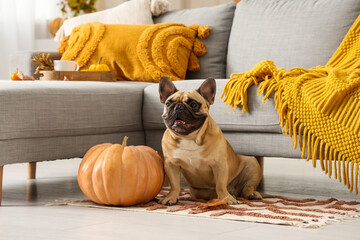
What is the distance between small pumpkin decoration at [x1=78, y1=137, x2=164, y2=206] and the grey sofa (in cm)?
26

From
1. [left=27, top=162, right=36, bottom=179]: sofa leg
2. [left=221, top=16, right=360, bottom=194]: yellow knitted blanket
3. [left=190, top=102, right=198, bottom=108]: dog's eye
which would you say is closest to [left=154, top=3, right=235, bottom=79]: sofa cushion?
[left=221, top=16, right=360, bottom=194]: yellow knitted blanket

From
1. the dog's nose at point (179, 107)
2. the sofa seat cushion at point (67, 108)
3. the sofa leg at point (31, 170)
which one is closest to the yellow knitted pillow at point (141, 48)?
the sofa seat cushion at point (67, 108)

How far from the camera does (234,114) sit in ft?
7.72

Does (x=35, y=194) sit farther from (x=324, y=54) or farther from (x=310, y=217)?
(x=324, y=54)

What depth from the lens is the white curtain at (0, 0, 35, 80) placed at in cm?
471

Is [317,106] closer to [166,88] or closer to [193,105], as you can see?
[193,105]

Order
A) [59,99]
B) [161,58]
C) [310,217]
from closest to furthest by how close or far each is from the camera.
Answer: [310,217] → [59,99] → [161,58]

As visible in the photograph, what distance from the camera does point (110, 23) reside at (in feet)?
11.6

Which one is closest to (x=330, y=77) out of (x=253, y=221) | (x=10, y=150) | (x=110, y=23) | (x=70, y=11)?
(x=253, y=221)

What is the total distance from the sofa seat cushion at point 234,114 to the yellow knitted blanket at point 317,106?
0.04 metres

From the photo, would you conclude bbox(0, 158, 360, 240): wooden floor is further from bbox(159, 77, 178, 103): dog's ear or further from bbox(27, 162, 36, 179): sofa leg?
bbox(159, 77, 178, 103): dog's ear

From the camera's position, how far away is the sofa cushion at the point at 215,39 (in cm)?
317

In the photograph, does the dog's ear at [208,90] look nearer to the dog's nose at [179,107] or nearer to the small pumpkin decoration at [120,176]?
the dog's nose at [179,107]

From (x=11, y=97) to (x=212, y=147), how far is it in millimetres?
763
